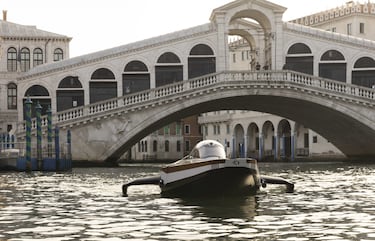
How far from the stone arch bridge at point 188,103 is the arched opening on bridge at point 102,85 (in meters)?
1.72

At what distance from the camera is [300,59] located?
128 feet

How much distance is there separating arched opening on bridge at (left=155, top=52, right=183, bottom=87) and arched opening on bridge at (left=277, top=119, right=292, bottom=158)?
2323 cm

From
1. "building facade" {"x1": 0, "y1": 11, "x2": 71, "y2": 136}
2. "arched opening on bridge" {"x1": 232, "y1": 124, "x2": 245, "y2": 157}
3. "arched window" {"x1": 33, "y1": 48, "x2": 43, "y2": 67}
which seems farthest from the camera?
"arched opening on bridge" {"x1": 232, "y1": 124, "x2": 245, "y2": 157}

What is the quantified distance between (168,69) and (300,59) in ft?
22.7

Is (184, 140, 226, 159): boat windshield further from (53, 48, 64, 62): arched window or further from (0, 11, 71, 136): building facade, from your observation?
(53, 48, 64, 62): arched window

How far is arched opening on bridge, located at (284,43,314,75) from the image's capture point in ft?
127

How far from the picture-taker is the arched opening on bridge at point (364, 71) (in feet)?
128

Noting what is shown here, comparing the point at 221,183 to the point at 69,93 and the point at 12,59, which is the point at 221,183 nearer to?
the point at 69,93

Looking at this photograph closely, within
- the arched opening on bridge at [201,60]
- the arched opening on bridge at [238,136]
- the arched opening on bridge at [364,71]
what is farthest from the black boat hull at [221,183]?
the arched opening on bridge at [238,136]

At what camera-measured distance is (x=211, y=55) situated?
38.3 m

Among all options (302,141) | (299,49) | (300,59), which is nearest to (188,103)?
(300,59)

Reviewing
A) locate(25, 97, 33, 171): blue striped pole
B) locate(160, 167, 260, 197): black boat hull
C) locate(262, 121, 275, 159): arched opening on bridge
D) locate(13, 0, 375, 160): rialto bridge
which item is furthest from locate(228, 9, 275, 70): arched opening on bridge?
locate(160, 167, 260, 197): black boat hull

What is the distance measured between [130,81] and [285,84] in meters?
8.12

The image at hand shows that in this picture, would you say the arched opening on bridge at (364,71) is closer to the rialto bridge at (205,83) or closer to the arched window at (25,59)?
the rialto bridge at (205,83)
